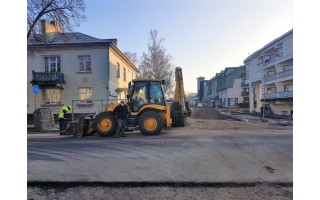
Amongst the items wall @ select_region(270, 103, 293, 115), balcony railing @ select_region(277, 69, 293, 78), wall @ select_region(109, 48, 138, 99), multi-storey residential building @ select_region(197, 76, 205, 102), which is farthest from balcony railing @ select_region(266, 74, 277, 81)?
multi-storey residential building @ select_region(197, 76, 205, 102)

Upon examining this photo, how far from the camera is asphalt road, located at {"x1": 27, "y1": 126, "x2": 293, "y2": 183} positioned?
216 inches

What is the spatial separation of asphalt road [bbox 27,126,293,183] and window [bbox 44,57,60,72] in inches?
641

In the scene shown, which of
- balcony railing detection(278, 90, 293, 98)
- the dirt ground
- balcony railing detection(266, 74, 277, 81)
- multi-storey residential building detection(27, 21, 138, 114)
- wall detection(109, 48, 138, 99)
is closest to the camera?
the dirt ground

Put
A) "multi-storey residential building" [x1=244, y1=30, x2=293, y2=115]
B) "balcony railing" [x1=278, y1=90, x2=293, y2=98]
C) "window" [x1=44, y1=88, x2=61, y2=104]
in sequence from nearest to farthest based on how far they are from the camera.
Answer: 1. "window" [x1=44, y1=88, x2=61, y2=104]
2. "balcony railing" [x1=278, y1=90, x2=293, y2=98]
3. "multi-storey residential building" [x1=244, y1=30, x2=293, y2=115]

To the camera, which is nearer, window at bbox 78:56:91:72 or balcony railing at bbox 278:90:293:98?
window at bbox 78:56:91:72

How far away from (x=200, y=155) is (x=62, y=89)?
64.0ft

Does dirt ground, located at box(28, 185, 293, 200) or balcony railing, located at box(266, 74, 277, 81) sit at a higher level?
balcony railing, located at box(266, 74, 277, 81)

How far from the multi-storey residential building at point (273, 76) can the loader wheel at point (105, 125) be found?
2185cm

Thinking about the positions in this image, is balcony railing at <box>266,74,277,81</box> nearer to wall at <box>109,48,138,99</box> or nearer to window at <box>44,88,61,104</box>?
wall at <box>109,48,138,99</box>

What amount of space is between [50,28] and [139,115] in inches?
495

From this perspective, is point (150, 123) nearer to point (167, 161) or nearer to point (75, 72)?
point (167, 161)

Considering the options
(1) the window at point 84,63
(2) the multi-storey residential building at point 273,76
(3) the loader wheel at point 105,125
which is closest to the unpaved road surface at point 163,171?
(3) the loader wheel at point 105,125

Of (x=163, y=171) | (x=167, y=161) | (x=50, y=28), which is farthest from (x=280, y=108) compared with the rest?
(x=163, y=171)

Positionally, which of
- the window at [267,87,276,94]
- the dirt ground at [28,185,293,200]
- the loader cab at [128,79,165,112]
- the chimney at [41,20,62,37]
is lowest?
the dirt ground at [28,185,293,200]
